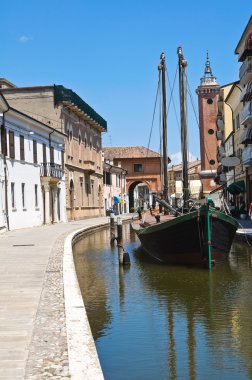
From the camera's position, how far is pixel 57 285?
10922 mm

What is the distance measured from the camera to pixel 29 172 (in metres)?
37.2

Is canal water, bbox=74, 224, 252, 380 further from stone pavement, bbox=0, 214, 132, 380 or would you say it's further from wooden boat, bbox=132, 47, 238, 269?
stone pavement, bbox=0, 214, 132, 380

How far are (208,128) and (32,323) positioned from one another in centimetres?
7461

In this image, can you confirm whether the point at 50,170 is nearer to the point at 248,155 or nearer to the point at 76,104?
the point at 76,104

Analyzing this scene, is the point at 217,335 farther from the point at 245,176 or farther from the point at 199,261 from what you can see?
the point at 245,176

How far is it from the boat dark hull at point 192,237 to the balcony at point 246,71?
2154 centimetres

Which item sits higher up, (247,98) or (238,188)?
(247,98)

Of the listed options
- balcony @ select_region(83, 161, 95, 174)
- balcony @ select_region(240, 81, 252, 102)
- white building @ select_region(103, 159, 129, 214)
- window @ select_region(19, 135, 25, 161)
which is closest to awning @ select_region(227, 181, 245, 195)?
balcony @ select_region(240, 81, 252, 102)

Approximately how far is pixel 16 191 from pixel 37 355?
28.9m

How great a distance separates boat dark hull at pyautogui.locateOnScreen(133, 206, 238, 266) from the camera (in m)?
16.7

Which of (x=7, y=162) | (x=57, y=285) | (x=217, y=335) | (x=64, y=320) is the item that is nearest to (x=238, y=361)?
(x=217, y=335)

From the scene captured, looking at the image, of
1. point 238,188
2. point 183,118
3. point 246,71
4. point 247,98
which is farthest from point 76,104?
point 183,118

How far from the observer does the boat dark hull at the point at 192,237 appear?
54.8ft

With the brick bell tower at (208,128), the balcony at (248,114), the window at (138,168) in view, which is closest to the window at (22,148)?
the balcony at (248,114)
